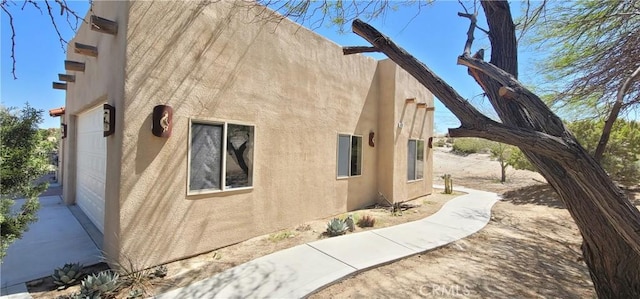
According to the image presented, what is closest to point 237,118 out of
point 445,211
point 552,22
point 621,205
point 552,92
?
point 621,205

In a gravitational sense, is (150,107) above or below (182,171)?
above

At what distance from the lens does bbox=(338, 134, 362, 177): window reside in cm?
856

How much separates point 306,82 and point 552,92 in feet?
18.3

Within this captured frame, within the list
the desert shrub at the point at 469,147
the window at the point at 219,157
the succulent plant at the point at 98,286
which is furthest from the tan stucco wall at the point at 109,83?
the desert shrub at the point at 469,147

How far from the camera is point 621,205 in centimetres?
274

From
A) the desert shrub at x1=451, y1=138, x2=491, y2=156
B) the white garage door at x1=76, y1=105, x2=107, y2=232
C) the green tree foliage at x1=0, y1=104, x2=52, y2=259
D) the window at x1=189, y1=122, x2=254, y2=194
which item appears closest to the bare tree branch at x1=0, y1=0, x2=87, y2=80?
the green tree foliage at x1=0, y1=104, x2=52, y2=259

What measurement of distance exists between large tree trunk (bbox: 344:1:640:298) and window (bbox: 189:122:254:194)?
9.80ft

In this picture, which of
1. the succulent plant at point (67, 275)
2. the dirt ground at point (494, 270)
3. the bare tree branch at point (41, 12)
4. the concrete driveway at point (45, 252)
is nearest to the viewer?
the bare tree branch at point (41, 12)

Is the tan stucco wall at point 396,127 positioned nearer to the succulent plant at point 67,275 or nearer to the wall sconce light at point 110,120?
the wall sconce light at point 110,120

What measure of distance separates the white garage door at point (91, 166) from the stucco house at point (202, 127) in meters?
0.05

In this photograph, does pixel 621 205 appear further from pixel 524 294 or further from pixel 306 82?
pixel 306 82

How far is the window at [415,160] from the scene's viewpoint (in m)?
11.2

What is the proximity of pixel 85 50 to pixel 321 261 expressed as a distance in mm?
5921

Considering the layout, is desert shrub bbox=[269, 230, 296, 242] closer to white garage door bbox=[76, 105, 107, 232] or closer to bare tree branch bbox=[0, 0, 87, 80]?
white garage door bbox=[76, 105, 107, 232]
